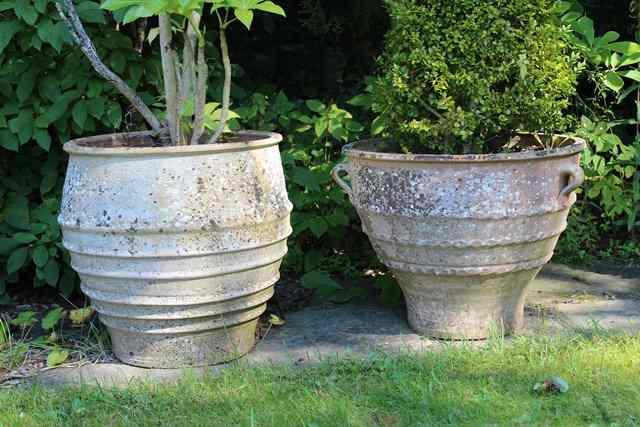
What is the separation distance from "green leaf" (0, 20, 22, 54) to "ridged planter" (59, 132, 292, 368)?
600mm

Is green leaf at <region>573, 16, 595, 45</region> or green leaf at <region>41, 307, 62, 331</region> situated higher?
green leaf at <region>573, 16, 595, 45</region>

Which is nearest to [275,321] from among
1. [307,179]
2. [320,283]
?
[320,283]

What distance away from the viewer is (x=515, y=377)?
3.08 meters

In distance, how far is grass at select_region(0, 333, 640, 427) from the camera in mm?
2814

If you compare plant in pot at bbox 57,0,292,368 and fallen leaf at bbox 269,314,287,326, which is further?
fallen leaf at bbox 269,314,287,326

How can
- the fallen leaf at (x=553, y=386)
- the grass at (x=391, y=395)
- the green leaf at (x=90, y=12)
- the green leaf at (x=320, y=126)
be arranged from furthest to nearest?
the green leaf at (x=320, y=126), the green leaf at (x=90, y=12), the fallen leaf at (x=553, y=386), the grass at (x=391, y=395)

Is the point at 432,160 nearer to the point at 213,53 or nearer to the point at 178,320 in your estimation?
the point at 178,320

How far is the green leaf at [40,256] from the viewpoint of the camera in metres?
3.88

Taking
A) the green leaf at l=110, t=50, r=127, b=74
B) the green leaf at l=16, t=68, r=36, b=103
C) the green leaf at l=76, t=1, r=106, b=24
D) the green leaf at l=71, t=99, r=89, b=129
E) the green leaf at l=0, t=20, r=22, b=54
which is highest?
the green leaf at l=76, t=1, r=106, b=24

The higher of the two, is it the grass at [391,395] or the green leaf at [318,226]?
the green leaf at [318,226]

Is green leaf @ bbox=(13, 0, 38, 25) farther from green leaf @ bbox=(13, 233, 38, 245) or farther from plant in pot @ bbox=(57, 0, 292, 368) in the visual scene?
green leaf @ bbox=(13, 233, 38, 245)

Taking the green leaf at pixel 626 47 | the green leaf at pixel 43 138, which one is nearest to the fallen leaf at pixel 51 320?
the green leaf at pixel 43 138

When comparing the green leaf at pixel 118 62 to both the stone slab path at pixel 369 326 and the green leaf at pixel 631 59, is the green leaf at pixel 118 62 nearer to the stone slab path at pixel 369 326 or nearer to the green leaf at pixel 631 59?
the stone slab path at pixel 369 326

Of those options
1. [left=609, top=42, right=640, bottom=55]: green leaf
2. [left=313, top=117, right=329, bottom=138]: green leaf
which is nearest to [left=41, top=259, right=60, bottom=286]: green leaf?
[left=313, top=117, right=329, bottom=138]: green leaf
